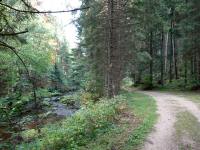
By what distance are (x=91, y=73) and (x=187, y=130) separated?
55.2 ft

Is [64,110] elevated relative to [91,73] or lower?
lower

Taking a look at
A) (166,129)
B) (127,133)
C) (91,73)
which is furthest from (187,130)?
(91,73)

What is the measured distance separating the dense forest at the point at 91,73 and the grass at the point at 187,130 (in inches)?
45.7

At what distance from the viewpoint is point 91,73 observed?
2817 centimetres

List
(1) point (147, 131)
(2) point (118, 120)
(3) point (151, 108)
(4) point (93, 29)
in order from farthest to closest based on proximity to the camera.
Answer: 1. (4) point (93, 29)
2. (3) point (151, 108)
3. (2) point (118, 120)
4. (1) point (147, 131)

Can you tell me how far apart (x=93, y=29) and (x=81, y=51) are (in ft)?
24.8

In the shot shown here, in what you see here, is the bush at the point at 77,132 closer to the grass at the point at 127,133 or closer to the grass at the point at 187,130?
the grass at the point at 127,133

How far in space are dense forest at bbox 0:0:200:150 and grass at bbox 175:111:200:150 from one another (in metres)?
1.16

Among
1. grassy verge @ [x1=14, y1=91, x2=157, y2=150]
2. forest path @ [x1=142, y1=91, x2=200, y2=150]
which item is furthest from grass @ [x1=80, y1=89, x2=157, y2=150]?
forest path @ [x1=142, y1=91, x2=200, y2=150]

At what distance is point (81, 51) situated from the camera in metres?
32.0

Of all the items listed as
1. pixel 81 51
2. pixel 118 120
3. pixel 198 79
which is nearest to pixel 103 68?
pixel 81 51

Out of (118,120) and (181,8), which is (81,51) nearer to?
(181,8)

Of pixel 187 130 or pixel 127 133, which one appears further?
pixel 187 130

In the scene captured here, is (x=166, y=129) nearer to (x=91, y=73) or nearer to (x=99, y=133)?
(x=99, y=133)
